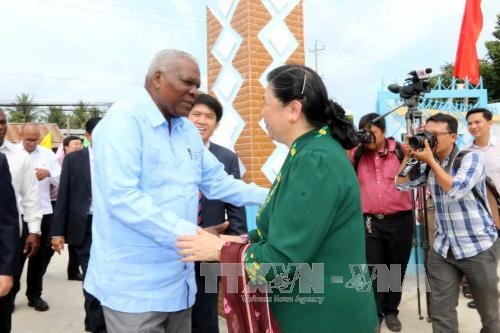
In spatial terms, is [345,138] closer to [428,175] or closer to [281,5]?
[428,175]

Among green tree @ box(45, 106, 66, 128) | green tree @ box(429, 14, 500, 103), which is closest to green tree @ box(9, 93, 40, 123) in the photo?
green tree @ box(45, 106, 66, 128)

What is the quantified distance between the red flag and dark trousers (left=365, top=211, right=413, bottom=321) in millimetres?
2347

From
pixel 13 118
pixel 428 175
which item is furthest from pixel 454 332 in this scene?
pixel 13 118

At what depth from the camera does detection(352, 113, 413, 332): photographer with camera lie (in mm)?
4027

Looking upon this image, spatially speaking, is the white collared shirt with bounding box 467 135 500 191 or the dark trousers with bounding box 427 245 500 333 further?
the white collared shirt with bounding box 467 135 500 191

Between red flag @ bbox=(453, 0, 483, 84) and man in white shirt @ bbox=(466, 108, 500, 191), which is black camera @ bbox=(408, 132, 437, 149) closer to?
man in white shirt @ bbox=(466, 108, 500, 191)

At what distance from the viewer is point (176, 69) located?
6.22ft

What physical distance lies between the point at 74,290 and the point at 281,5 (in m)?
4.23

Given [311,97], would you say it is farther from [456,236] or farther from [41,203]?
[41,203]

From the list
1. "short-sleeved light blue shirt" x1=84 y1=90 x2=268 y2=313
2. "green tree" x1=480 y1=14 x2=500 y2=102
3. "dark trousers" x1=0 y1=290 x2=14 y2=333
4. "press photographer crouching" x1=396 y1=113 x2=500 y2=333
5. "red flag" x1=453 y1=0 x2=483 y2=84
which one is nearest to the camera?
"short-sleeved light blue shirt" x1=84 y1=90 x2=268 y2=313

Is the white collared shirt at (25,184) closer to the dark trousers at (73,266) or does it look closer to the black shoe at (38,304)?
the black shoe at (38,304)

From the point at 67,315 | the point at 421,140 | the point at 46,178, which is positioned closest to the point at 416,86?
the point at 421,140

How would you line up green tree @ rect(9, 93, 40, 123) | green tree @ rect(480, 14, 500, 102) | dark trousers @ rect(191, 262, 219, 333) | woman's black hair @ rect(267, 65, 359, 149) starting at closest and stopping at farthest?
woman's black hair @ rect(267, 65, 359, 149)
dark trousers @ rect(191, 262, 219, 333)
green tree @ rect(480, 14, 500, 102)
green tree @ rect(9, 93, 40, 123)

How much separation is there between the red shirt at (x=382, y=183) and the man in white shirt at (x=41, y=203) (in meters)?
3.57
